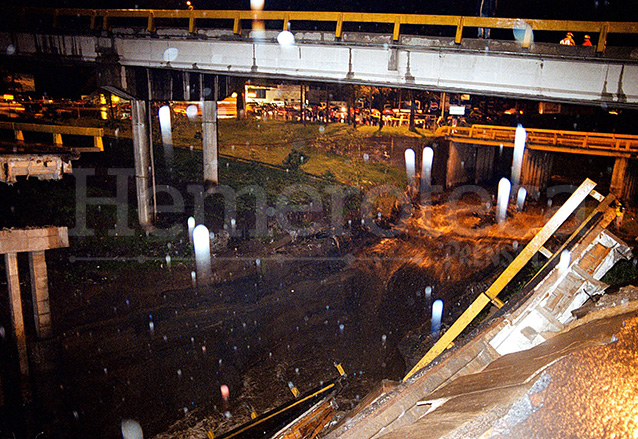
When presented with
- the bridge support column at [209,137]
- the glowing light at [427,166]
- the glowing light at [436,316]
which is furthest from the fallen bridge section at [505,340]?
the glowing light at [427,166]

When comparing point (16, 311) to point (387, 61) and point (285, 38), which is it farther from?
→ point (387, 61)

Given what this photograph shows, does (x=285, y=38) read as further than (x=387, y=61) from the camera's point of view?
Yes

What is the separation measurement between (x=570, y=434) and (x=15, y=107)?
2763cm

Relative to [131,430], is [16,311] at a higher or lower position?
higher

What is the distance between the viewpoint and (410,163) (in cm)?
2567

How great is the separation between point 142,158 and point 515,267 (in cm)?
1243

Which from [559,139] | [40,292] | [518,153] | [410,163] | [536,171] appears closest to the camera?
[40,292]

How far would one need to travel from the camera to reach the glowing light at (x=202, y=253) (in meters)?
13.7

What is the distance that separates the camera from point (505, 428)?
2.53 metres

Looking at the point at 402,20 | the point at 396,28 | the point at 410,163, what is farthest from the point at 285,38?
the point at 410,163

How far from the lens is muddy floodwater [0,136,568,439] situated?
8992mm

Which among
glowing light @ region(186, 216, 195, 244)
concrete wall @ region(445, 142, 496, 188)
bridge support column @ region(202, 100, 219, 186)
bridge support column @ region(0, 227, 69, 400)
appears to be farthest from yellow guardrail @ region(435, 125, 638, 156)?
bridge support column @ region(0, 227, 69, 400)

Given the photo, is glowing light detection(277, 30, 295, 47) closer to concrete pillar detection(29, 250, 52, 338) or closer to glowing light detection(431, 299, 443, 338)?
concrete pillar detection(29, 250, 52, 338)

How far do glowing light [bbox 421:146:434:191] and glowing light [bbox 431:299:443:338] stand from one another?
1234cm
